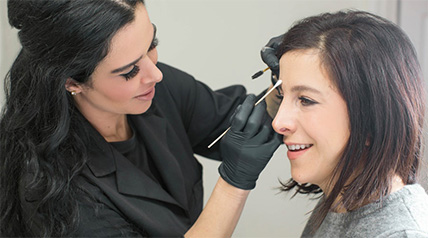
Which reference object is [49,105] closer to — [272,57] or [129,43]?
[129,43]

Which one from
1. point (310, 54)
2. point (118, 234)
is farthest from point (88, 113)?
point (310, 54)

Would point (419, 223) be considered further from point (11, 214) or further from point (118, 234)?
point (11, 214)

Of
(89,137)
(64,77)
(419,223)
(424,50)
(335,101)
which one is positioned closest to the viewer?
(419,223)

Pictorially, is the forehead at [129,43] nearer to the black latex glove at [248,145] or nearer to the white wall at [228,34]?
the black latex glove at [248,145]

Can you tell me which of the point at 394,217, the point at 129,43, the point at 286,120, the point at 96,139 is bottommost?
the point at 96,139

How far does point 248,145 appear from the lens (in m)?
1.25

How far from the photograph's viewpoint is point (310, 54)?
1084mm

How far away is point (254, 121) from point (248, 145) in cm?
6

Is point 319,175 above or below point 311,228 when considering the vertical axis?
above

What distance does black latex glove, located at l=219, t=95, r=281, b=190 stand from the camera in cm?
125

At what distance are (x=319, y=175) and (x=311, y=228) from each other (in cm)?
20

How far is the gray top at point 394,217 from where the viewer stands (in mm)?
950

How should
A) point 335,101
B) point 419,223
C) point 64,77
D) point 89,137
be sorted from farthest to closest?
point 89,137 < point 64,77 < point 335,101 < point 419,223

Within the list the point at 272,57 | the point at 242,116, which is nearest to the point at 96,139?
the point at 242,116
